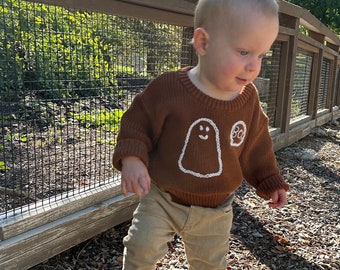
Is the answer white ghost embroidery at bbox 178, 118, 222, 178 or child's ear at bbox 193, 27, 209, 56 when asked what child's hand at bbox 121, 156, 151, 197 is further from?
child's ear at bbox 193, 27, 209, 56

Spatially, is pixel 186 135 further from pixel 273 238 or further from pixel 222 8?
pixel 273 238

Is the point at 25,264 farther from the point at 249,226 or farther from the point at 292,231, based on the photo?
the point at 292,231

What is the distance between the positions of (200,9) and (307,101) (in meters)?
5.79

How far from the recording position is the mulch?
2703 mm

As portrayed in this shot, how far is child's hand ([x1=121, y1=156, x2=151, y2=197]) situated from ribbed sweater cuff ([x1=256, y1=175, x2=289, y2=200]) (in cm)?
63

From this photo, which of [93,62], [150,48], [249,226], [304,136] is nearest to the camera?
[93,62]

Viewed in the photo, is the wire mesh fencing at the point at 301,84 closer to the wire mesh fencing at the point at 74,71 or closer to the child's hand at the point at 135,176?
the wire mesh fencing at the point at 74,71

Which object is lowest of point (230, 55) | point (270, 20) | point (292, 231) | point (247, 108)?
point (292, 231)

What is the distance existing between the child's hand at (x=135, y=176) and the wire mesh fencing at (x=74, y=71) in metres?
0.88

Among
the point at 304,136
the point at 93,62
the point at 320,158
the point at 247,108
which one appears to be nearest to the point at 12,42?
the point at 93,62

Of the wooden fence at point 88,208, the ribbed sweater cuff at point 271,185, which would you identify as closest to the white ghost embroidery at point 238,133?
the ribbed sweater cuff at point 271,185

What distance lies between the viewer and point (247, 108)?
190 centimetres

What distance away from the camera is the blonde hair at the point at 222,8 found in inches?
64.0

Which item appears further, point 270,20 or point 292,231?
point 292,231
